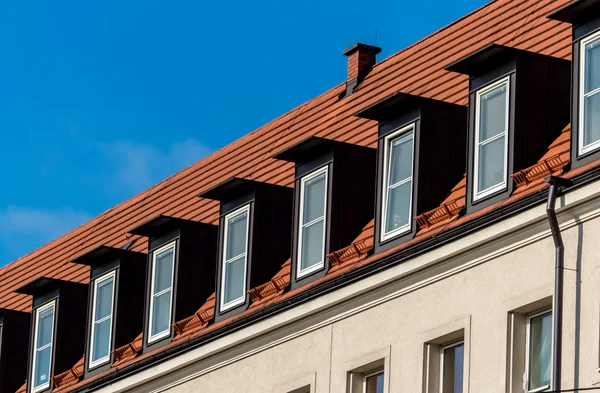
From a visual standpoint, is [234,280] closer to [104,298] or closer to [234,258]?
[234,258]

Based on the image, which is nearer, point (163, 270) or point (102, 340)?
point (163, 270)

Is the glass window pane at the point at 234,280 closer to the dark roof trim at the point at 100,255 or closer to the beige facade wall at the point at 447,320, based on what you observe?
A: the beige facade wall at the point at 447,320

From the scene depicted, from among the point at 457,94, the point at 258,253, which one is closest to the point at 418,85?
the point at 457,94

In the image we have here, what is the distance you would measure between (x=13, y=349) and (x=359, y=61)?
35.1ft

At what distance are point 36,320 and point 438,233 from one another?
15.2 meters

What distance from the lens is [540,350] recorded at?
28141mm

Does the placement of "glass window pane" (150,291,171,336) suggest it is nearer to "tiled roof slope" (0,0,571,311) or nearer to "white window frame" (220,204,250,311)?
"tiled roof slope" (0,0,571,311)

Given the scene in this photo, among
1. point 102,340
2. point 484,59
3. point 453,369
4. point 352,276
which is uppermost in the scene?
point 484,59

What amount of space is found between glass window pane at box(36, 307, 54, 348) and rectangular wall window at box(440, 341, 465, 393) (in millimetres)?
14157

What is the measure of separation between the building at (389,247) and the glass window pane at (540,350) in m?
0.03

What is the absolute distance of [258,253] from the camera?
35.4 m

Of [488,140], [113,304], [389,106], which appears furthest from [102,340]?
[488,140]

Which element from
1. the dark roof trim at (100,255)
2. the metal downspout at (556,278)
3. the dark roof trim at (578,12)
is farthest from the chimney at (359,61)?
the metal downspout at (556,278)

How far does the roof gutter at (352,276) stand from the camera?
2822 centimetres
